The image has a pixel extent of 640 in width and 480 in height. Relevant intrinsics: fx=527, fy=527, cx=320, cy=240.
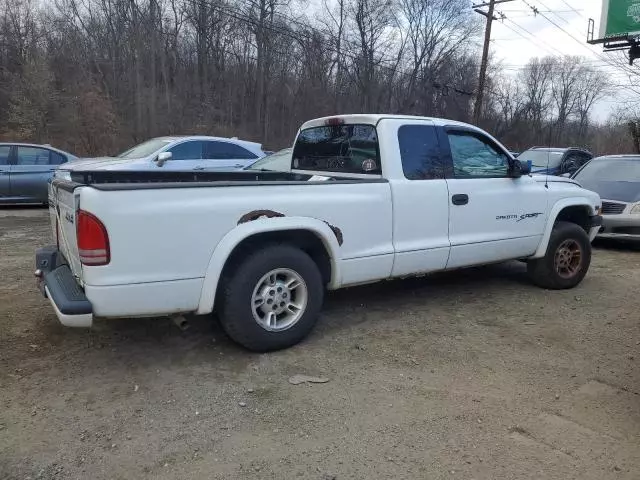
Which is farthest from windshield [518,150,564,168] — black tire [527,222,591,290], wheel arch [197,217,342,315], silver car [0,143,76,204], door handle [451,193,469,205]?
wheel arch [197,217,342,315]

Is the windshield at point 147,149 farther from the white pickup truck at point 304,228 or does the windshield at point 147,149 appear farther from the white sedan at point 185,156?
the white pickup truck at point 304,228

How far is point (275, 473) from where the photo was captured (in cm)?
260

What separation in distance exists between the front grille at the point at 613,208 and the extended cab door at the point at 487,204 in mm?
4025

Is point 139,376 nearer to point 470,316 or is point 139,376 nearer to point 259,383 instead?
point 259,383

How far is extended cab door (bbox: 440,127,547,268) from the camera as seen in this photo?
4.91 m

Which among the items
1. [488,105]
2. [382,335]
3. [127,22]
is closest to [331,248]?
[382,335]

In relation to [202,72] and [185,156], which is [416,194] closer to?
[185,156]

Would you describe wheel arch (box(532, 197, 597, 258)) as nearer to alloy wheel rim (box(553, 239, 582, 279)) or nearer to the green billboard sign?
alloy wheel rim (box(553, 239, 582, 279))

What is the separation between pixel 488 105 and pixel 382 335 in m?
56.8

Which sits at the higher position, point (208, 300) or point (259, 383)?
point (208, 300)

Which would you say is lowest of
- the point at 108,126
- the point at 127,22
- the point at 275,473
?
the point at 275,473

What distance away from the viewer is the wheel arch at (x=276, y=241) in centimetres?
352

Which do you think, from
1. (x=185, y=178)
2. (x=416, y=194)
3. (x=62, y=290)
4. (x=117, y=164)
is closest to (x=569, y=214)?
(x=416, y=194)

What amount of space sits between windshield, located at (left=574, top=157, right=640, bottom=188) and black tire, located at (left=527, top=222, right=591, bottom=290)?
13.6ft
